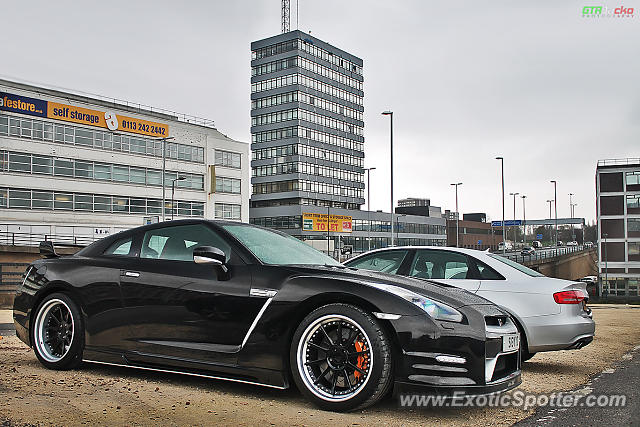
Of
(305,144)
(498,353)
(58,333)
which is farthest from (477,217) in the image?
(498,353)

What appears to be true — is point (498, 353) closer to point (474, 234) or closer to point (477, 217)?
point (474, 234)

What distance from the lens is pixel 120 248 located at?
5.56 meters

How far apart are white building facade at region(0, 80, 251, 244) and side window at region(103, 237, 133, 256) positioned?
4597 cm

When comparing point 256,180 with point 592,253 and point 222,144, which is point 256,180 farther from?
point 592,253

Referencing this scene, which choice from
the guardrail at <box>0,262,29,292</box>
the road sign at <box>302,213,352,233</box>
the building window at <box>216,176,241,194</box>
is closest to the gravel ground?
the guardrail at <box>0,262,29,292</box>

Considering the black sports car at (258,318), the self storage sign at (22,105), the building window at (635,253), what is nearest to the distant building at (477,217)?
the building window at (635,253)

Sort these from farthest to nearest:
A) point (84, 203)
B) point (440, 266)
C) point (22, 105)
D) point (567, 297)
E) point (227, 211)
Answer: point (227, 211), point (84, 203), point (22, 105), point (440, 266), point (567, 297)

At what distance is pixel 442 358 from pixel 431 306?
1.17 feet

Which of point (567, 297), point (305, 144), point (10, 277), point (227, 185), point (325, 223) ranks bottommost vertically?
point (10, 277)

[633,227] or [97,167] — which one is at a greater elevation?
[97,167]

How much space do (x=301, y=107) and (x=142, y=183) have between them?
45.1m

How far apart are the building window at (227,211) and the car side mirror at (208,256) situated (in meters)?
63.5

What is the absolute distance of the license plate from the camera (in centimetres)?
442

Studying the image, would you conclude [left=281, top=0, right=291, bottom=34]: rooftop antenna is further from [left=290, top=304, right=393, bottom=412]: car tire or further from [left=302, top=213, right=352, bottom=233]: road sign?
[left=290, top=304, right=393, bottom=412]: car tire
